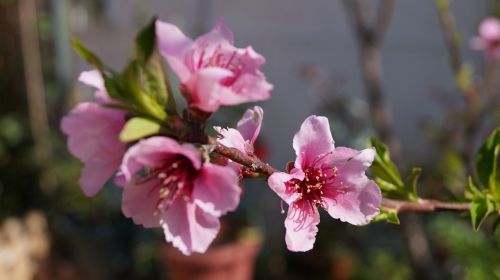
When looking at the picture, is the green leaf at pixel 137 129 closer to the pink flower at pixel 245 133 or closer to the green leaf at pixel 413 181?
the pink flower at pixel 245 133

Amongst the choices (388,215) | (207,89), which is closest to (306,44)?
(388,215)

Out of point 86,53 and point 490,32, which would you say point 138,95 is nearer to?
point 86,53

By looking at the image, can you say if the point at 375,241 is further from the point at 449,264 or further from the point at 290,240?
the point at 290,240

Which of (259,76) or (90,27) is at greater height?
(259,76)

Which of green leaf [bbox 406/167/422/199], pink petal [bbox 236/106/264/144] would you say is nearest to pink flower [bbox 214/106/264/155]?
pink petal [bbox 236/106/264/144]

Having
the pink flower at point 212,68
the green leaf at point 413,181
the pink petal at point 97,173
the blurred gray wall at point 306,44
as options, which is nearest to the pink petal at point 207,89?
the pink flower at point 212,68

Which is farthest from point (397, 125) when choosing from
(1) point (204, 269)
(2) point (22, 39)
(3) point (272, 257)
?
(2) point (22, 39)

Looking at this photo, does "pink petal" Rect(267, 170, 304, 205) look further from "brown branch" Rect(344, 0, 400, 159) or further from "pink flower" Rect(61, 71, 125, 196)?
"brown branch" Rect(344, 0, 400, 159)
